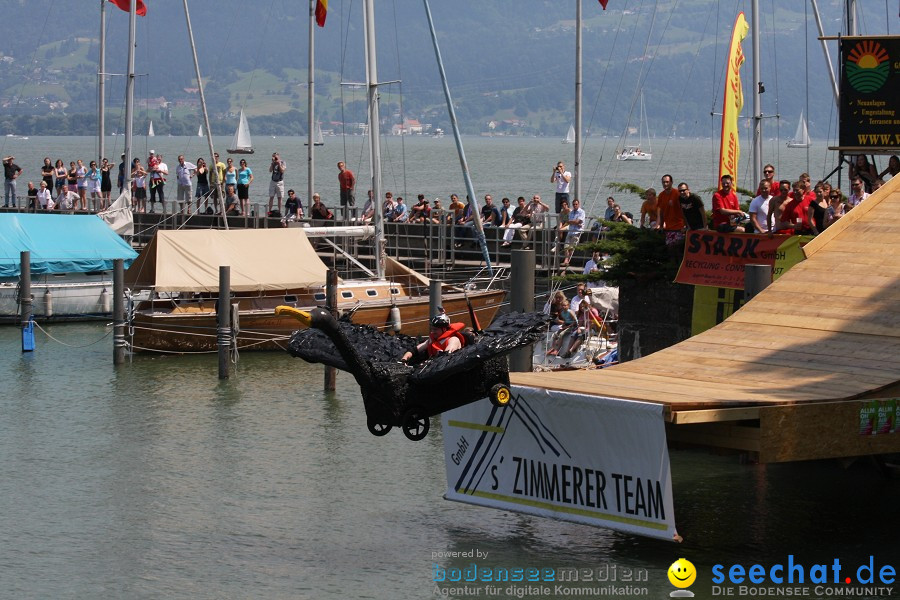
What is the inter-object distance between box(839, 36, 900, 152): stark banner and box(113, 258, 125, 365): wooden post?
16.9 metres

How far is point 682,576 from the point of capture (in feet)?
62.2

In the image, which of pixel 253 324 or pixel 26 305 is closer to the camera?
pixel 253 324

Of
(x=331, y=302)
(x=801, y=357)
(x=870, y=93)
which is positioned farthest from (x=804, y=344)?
(x=331, y=302)

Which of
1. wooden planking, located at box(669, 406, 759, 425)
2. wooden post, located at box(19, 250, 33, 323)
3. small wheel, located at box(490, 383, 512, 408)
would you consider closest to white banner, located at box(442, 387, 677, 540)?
wooden planking, located at box(669, 406, 759, 425)

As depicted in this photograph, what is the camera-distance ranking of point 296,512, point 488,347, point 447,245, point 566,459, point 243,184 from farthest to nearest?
point 243,184 < point 447,245 < point 296,512 < point 566,459 < point 488,347

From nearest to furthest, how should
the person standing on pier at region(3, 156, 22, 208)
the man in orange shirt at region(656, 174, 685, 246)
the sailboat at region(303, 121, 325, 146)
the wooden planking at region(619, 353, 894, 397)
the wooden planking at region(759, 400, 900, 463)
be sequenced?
the wooden planking at region(759, 400, 900, 463) → the wooden planking at region(619, 353, 894, 397) → the man in orange shirt at region(656, 174, 685, 246) → the sailboat at region(303, 121, 325, 146) → the person standing on pier at region(3, 156, 22, 208)

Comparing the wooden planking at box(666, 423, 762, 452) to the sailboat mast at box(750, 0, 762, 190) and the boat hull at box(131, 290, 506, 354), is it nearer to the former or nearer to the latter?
the boat hull at box(131, 290, 506, 354)

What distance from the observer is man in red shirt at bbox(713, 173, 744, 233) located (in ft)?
89.6

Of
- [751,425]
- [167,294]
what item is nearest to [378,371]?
[751,425]

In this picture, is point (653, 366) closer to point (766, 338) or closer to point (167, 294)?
point (766, 338)

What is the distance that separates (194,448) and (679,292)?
9070mm

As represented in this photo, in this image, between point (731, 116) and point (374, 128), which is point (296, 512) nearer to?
point (731, 116)

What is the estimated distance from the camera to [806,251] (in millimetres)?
23609

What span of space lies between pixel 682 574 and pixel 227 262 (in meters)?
21.5
